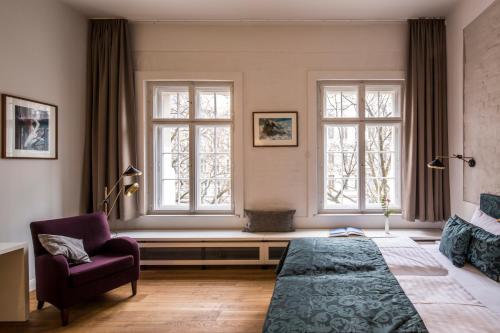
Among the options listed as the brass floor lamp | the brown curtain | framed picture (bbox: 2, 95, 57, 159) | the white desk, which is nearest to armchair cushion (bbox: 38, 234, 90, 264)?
the white desk

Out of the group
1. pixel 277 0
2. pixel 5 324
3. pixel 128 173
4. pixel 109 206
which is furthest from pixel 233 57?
pixel 5 324

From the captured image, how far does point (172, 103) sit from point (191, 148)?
2.30ft

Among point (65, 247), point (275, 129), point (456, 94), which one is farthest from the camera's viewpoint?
point (275, 129)

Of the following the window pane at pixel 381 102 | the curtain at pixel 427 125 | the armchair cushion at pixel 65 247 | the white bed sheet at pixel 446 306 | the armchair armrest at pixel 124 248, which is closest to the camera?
the white bed sheet at pixel 446 306

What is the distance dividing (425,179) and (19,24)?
193 inches

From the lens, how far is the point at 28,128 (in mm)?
3035

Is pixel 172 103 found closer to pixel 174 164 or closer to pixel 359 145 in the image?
pixel 174 164

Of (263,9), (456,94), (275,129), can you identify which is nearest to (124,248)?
(275,129)

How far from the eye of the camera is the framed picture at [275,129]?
12.8 feet

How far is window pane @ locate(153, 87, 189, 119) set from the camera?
4.09 m

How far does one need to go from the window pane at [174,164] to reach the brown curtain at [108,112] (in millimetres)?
385

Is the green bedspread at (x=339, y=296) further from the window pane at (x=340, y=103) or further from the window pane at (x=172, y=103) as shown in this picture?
the window pane at (x=172, y=103)

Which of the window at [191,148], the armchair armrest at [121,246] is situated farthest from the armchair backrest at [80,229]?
the window at [191,148]

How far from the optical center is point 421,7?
11.6 ft
